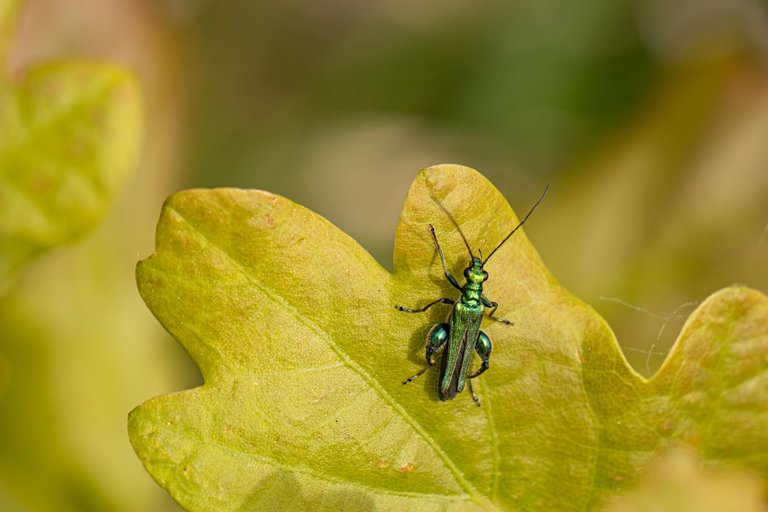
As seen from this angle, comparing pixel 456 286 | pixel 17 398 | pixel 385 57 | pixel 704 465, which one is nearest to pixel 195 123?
pixel 385 57

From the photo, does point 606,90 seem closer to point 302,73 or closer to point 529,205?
point 529,205

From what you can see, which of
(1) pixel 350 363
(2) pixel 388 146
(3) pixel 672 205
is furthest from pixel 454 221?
(2) pixel 388 146

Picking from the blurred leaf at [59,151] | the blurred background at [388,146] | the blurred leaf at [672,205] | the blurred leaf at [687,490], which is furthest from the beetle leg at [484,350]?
the blurred leaf at [672,205]

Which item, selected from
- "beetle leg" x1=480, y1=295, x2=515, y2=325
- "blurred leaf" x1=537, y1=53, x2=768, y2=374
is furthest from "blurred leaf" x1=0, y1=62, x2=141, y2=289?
"blurred leaf" x1=537, y1=53, x2=768, y2=374

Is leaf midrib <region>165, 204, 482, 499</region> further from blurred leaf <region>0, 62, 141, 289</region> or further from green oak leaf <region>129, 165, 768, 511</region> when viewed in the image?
blurred leaf <region>0, 62, 141, 289</region>

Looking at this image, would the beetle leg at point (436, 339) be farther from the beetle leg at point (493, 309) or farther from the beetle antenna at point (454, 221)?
the beetle antenna at point (454, 221)
